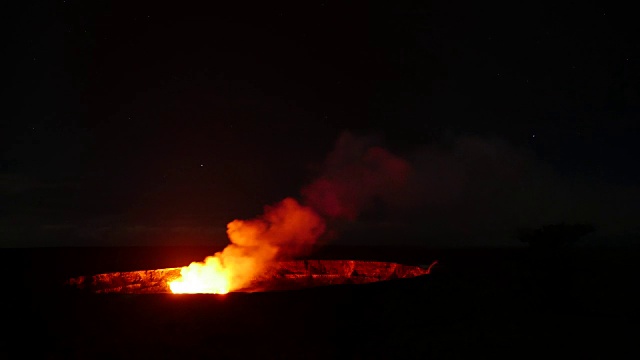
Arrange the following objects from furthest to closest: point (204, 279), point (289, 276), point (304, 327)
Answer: point (289, 276) → point (204, 279) → point (304, 327)

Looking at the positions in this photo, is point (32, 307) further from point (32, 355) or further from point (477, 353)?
point (477, 353)

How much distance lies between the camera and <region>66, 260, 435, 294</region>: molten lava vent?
16.2 meters

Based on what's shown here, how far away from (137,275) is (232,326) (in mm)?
8274

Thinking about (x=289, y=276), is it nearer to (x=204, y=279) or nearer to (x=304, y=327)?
(x=204, y=279)

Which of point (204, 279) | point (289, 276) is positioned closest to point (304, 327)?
point (204, 279)

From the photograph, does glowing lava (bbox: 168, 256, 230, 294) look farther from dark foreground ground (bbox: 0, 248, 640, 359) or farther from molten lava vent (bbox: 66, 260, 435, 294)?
dark foreground ground (bbox: 0, 248, 640, 359)

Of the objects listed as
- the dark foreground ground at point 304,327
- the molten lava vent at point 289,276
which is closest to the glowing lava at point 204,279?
the molten lava vent at point 289,276

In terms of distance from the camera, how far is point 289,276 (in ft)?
63.6

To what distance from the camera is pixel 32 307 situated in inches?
431

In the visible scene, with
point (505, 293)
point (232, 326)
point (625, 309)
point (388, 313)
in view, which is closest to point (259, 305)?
point (232, 326)

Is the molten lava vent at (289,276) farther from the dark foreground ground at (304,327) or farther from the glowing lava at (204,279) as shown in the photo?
the dark foreground ground at (304,327)

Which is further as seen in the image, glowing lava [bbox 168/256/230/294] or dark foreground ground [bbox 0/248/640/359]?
glowing lava [bbox 168/256/230/294]

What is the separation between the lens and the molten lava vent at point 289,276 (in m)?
16.2

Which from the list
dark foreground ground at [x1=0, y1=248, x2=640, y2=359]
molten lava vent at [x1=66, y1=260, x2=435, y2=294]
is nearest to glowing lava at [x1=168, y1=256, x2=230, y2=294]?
molten lava vent at [x1=66, y1=260, x2=435, y2=294]
